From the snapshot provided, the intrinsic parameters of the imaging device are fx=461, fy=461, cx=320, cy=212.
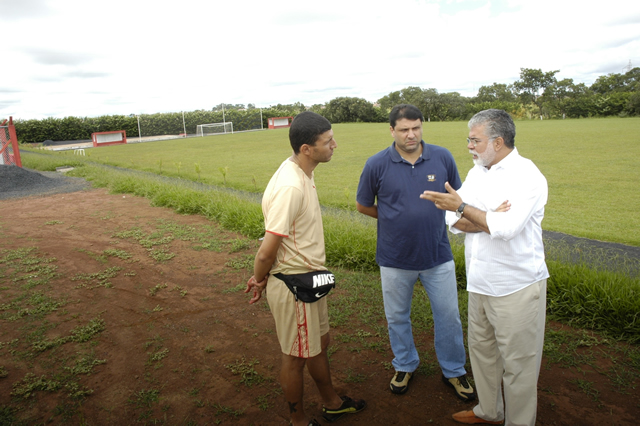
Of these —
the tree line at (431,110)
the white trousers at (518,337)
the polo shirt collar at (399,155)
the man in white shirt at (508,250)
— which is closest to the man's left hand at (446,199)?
the man in white shirt at (508,250)

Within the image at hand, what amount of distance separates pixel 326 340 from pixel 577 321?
8.51 ft

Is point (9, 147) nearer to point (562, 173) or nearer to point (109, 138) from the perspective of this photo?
point (562, 173)

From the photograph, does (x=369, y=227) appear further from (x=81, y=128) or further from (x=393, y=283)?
(x=81, y=128)

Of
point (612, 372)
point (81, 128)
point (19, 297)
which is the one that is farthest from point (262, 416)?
point (81, 128)

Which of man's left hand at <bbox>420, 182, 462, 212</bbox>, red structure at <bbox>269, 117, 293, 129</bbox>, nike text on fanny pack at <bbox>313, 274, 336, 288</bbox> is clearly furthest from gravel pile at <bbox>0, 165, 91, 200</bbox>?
red structure at <bbox>269, 117, 293, 129</bbox>

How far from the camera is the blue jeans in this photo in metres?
3.30

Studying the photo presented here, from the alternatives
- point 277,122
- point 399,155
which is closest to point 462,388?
point 399,155

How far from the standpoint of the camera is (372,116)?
5797 cm

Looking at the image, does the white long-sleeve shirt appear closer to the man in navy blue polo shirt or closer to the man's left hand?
the man's left hand

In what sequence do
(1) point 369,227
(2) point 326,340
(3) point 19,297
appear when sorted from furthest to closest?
(1) point 369,227, (3) point 19,297, (2) point 326,340

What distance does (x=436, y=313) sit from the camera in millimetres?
3365

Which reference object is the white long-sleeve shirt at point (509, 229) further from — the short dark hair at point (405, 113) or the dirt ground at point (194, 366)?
the dirt ground at point (194, 366)

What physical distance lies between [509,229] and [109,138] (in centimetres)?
4728

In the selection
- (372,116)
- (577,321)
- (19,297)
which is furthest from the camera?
(372,116)
